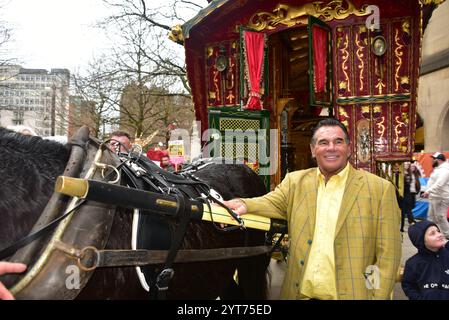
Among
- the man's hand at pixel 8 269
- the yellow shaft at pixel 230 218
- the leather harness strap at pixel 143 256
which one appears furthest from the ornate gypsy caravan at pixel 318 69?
the man's hand at pixel 8 269

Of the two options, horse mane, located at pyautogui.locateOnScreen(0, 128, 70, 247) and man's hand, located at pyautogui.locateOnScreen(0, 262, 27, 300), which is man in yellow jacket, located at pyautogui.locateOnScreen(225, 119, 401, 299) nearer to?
horse mane, located at pyautogui.locateOnScreen(0, 128, 70, 247)

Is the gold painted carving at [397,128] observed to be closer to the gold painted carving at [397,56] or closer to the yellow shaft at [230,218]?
the gold painted carving at [397,56]

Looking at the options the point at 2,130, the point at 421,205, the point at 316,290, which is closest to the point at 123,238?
the point at 2,130

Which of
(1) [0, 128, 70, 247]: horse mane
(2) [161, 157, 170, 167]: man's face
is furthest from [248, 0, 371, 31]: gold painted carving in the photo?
(1) [0, 128, 70, 247]: horse mane

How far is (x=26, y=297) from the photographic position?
5.22 feet

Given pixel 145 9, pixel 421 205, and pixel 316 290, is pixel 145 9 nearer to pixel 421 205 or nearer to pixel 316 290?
pixel 421 205

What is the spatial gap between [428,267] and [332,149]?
4.60ft

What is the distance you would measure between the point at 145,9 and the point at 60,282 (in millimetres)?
13443

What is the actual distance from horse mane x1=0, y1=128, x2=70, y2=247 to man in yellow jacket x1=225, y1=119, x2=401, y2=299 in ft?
3.60

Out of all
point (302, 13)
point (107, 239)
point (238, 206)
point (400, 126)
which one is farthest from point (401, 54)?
point (107, 239)

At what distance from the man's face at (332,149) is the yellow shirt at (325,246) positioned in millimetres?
75

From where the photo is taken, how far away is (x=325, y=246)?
2.26 m

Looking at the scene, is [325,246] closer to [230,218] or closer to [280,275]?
[230,218]

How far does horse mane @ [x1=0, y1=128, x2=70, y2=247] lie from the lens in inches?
66.8
